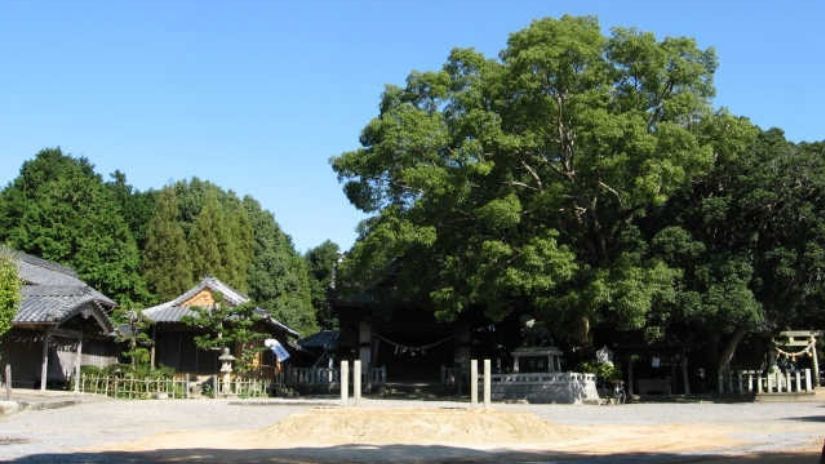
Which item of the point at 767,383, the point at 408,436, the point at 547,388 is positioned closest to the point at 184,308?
the point at 547,388

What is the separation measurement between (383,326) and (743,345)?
14719mm

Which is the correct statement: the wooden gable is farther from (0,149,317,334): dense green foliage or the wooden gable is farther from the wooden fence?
the wooden fence

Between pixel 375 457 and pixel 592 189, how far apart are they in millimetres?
17705

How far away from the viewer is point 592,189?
28312 millimetres

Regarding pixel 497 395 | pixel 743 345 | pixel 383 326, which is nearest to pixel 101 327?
pixel 383 326

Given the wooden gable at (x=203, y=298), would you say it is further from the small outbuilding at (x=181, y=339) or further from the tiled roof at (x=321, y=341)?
the tiled roof at (x=321, y=341)

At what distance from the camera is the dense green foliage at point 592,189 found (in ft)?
85.9

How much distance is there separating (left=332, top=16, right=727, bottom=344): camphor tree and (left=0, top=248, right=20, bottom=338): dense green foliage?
10579 millimetres

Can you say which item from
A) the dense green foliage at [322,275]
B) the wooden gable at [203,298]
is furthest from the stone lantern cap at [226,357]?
the dense green foliage at [322,275]

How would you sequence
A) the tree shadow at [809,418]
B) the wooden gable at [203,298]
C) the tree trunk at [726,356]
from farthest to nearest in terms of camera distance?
the wooden gable at [203,298], the tree trunk at [726,356], the tree shadow at [809,418]

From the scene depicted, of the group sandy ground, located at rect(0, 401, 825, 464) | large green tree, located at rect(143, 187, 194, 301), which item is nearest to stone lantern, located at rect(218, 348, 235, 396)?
sandy ground, located at rect(0, 401, 825, 464)

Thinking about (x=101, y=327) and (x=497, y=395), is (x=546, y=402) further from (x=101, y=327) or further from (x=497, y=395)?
(x=101, y=327)

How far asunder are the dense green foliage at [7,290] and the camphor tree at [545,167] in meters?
10.6

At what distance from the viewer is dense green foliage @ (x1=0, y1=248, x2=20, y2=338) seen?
2297cm
